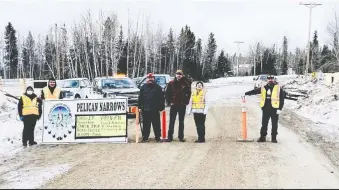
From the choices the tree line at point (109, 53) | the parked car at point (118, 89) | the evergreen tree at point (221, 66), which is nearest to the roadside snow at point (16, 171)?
the parked car at point (118, 89)

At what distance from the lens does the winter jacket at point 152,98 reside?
12664mm

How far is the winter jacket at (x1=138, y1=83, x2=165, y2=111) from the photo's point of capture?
41.5 feet

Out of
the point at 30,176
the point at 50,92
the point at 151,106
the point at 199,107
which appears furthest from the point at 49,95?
the point at 30,176

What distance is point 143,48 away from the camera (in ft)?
232

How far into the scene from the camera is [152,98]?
1267cm

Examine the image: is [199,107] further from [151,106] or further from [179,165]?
[179,165]

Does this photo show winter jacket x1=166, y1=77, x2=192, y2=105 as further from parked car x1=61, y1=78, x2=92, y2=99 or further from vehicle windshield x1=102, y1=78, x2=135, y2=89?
parked car x1=61, y1=78, x2=92, y2=99

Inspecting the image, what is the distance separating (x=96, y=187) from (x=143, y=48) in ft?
209

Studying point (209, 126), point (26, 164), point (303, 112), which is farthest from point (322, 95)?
point (26, 164)

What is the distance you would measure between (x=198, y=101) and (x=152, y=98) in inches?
51.3

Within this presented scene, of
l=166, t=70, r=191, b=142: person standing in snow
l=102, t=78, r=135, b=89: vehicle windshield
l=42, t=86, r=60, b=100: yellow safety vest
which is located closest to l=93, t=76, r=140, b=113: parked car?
l=102, t=78, r=135, b=89: vehicle windshield

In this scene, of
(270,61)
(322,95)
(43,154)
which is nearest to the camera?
(43,154)

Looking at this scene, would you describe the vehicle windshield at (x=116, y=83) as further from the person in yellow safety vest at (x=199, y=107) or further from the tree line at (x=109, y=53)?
the tree line at (x=109, y=53)

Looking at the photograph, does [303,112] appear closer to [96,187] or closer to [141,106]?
[141,106]
